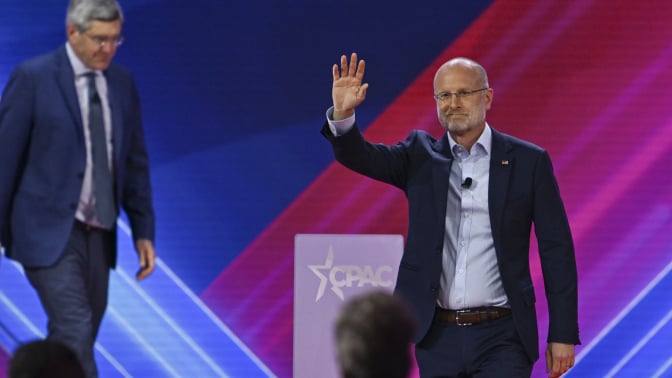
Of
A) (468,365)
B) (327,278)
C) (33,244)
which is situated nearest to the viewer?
(33,244)

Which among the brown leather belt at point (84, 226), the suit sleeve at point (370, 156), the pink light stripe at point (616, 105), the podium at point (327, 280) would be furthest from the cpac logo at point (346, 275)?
the brown leather belt at point (84, 226)

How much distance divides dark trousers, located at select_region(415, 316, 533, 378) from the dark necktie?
3.92ft

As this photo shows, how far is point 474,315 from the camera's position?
3.92 meters

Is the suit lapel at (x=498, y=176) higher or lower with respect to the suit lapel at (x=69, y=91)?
lower

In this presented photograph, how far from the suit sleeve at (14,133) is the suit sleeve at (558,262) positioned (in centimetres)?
170

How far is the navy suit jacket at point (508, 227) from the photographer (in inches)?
155

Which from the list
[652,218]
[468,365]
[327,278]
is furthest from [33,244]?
[652,218]

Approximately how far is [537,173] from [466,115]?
31 centimetres

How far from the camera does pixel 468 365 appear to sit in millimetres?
3904

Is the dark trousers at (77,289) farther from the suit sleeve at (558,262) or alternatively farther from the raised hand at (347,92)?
the suit sleeve at (558,262)

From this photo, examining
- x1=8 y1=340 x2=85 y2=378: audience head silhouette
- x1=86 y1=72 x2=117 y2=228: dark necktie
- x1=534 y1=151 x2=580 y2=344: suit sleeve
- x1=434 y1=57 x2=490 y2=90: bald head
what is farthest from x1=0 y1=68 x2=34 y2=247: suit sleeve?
x1=534 y1=151 x2=580 y2=344: suit sleeve

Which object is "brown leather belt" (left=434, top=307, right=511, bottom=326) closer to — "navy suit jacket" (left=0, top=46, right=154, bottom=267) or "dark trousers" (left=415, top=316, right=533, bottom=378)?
"dark trousers" (left=415, top=316, right=533, bottom=378)

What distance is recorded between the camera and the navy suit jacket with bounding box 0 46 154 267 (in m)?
3.46

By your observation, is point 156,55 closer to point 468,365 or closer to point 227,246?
point 227,246
